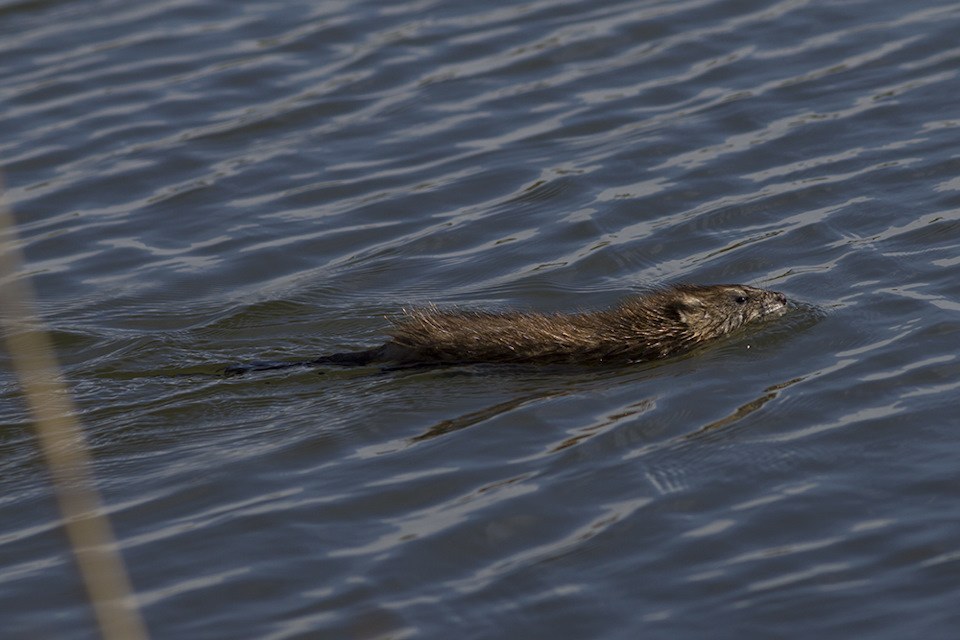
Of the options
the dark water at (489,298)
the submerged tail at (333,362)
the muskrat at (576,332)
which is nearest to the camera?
the dark water at (489,298)

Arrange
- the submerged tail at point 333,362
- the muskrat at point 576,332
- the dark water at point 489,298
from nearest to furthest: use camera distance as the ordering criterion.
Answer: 1. the dark water at point 489,298
2. the muskrat at point 576,332
3. the submerged tail at point 333,362

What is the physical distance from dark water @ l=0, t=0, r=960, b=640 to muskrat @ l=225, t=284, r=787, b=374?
0.13 meters

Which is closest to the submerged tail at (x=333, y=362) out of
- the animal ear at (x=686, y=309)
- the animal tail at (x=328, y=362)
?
the animal tail at (x=328, y=362)

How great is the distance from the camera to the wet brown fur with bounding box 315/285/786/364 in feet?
24.2

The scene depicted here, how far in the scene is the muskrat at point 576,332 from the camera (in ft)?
24.2

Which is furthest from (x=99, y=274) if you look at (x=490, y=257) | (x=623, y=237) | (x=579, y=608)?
(x=579, y=608)

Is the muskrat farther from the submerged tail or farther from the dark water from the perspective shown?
the dark water

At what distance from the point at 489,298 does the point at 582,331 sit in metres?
1.28

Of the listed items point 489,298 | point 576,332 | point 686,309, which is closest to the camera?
point 576,332

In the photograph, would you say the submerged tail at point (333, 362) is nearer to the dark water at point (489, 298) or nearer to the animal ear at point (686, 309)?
the dark water at point (489, 298)

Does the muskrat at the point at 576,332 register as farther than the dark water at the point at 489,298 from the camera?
Yes

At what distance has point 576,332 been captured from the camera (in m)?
7.46

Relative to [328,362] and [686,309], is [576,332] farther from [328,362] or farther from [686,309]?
[328,362]

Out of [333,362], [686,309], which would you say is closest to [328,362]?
[333,362]
